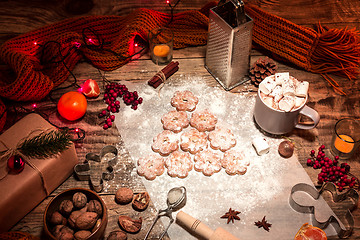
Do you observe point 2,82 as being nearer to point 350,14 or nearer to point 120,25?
point 120,25

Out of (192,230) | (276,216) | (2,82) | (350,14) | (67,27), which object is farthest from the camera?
(350,14)

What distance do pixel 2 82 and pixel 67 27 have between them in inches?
17.2

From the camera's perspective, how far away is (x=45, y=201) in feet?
5.54

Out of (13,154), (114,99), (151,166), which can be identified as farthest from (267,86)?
(13,154)

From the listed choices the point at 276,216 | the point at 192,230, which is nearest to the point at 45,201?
the point at 192,230

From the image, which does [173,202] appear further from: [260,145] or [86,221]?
[260,145]

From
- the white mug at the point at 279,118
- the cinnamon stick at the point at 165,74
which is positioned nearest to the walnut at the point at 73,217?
the cinnamon stick at the point at 165,74

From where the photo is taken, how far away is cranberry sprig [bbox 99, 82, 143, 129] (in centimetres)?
192

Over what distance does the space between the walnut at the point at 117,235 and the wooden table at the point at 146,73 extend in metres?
0.04

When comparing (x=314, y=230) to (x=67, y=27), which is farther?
(x=67, y=27)

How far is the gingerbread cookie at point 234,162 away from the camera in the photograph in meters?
1.75

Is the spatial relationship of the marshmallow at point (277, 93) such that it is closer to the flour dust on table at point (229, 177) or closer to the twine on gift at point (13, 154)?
the flour dust on table at point (229, 177)

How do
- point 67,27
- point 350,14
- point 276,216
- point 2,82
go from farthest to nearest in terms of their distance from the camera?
point 350,14 < point 67,27 < point 2,82 < point 276,216

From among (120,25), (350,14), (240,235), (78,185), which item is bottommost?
(240,235)
